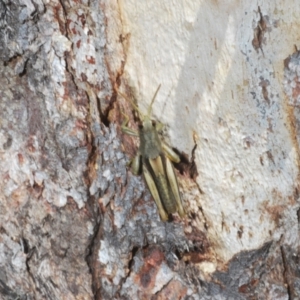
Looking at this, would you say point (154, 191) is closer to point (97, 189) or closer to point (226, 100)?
point (97, 189)

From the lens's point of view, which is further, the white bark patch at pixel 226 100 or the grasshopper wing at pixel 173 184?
the grasshopper wing at pixel 173 184

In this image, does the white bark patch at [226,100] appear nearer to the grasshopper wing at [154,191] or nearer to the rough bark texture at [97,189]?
the rough bark texture at [97,189]

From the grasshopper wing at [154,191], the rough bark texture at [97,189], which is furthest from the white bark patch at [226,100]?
the grasshopper wing at [154,191]

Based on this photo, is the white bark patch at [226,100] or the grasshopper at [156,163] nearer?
the white bark patch at [226,100]

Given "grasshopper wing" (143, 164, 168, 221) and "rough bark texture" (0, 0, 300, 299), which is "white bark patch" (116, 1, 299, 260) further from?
"grasshopper wing" (143, 164, 168, 221)

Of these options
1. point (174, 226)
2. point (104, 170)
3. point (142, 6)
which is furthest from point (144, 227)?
point (142, 6)

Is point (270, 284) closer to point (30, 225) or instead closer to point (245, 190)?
point (245, 190)

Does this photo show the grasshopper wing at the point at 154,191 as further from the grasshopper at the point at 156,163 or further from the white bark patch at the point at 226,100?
the white bark patch at the point at 226,100
